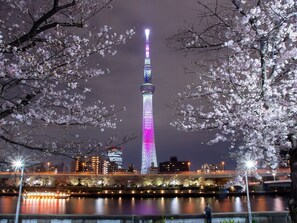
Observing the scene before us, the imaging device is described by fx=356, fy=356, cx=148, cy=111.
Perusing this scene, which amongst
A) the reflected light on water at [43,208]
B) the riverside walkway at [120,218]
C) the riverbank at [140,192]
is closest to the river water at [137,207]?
the reflected light on water at [43,208]

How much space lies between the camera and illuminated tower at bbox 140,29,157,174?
129812 mm

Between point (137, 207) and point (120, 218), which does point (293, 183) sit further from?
point (137, 207)

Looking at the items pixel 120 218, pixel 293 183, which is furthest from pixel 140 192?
pixel 293 183

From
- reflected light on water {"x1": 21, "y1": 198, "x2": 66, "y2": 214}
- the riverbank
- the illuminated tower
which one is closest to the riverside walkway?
reflected light on water {"x1": 21, "y1": 198, "x2": 66, "y2": 214}

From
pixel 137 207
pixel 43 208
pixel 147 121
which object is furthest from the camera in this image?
pixel 147 121

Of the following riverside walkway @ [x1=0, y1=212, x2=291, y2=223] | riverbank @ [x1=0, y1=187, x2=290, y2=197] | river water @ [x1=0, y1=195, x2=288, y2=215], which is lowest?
riverside walkway @ [x1=0, y1=212, x2=291, y2=223]

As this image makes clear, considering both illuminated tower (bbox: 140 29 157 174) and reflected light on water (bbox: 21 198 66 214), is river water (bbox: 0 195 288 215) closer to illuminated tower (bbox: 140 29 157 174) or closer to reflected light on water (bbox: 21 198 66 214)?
reflected light on water (bbox: 21 198 66 214)

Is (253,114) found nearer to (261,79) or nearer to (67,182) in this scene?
(261,79)

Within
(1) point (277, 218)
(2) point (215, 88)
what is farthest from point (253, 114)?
Answer: (1) point (277, 218)

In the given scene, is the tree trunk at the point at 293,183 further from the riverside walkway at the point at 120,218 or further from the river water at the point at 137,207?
the river water at the point at 137,207

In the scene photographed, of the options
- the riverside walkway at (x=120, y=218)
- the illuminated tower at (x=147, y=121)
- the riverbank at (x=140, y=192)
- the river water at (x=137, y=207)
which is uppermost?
the illuminated tower at (x=147, y=121)

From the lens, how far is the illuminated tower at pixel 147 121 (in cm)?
12981

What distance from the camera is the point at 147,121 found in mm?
136000

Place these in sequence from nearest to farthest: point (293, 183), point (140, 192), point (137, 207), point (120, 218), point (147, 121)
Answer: point (293, 183) < point (120, 218) < point (137, 207) < point (140, 192) < point (147, 121)
